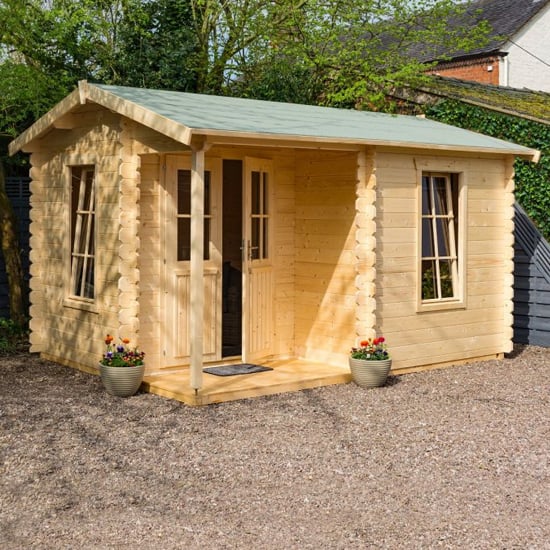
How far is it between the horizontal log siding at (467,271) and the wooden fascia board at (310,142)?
26 cm

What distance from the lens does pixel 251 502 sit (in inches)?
216

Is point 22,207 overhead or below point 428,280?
overhead

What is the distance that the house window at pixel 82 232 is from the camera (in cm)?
Answer: 959

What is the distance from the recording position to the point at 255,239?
9.69 metres

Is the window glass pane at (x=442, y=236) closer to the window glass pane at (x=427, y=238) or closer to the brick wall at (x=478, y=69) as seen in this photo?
the window glass pane at (x=427, y=238)

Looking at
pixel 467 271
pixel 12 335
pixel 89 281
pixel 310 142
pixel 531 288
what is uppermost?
pixel 310 142

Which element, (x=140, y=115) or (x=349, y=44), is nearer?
(x=140, y=115)

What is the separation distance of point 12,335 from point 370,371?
503cm

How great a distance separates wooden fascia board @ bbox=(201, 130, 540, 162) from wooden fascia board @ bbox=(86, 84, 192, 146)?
0.17 meters

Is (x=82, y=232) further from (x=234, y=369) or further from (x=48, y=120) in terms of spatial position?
(x=234, y=369)

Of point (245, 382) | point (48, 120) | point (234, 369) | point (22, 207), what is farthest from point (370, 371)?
point (22, 207)

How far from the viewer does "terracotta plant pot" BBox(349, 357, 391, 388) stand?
8.95m

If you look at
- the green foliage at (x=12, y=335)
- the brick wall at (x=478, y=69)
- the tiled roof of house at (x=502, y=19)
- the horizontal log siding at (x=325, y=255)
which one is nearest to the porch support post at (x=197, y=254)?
the horizontal log siding at (x=325, y=255)

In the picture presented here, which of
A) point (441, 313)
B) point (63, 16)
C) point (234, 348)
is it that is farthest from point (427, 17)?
point (234, 348)
